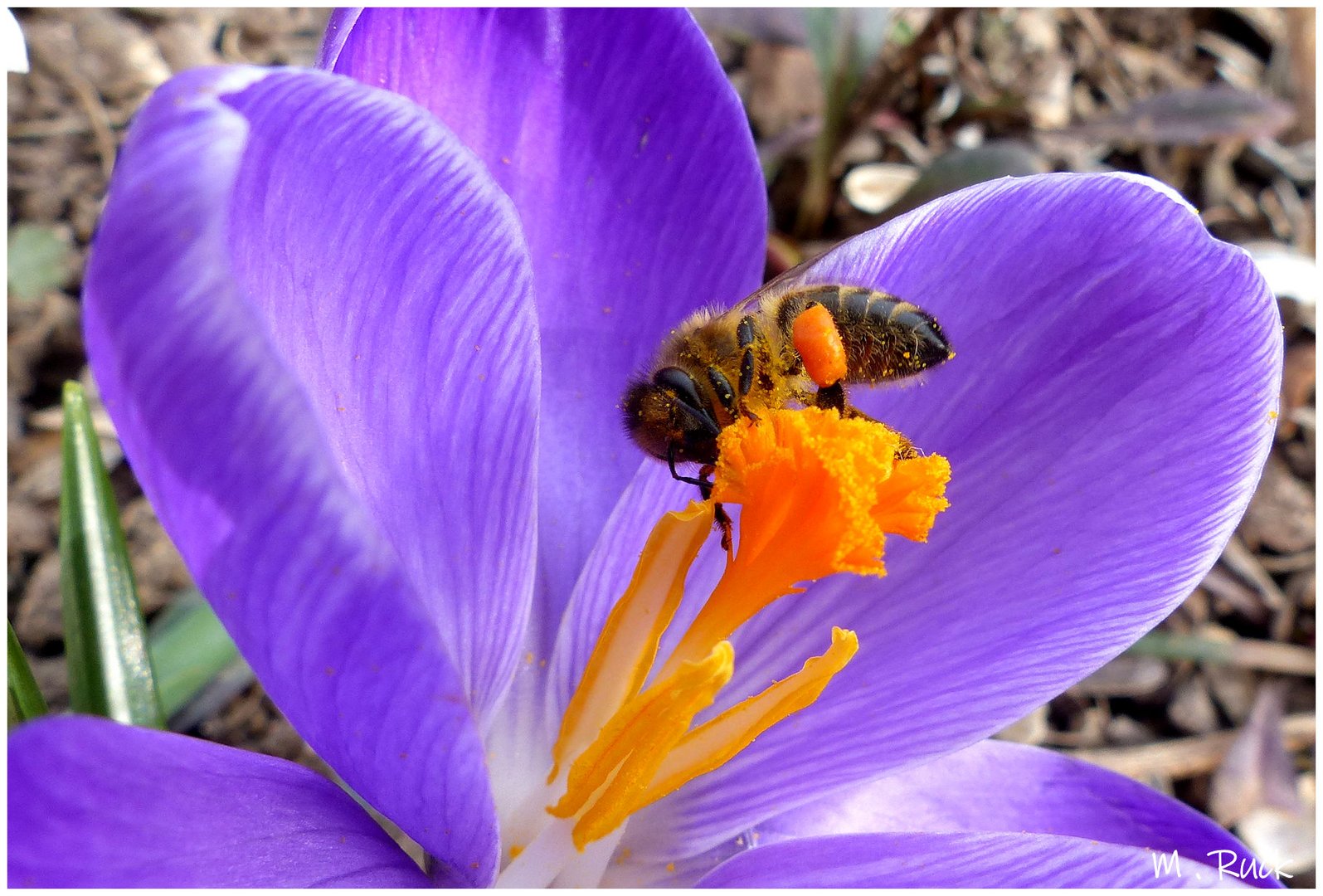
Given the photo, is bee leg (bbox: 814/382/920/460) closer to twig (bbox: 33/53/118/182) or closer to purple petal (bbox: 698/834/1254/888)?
purple petal (bbox: 698/834/1254/888)

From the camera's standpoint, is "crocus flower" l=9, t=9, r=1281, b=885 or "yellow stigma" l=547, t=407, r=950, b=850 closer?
"crocus flower" l=9, t=9, r=1281, b=885

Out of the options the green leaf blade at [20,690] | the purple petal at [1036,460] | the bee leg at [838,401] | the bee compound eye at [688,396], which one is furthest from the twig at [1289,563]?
the green leaf blade at [20,690]

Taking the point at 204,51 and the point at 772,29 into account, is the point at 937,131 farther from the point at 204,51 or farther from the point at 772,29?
the point at 204,51

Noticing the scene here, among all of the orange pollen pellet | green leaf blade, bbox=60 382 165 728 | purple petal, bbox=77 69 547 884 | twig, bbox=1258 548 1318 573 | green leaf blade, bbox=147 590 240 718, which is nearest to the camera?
purple petal, bbox=77 69 547 884

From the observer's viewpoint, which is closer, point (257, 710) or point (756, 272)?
point (756, 272)

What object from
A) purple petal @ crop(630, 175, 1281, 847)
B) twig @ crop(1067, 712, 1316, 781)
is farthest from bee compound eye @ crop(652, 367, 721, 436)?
twig @ crop(1067, 712, 1316, 781)

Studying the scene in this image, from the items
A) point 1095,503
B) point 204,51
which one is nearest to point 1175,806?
point 1095,503

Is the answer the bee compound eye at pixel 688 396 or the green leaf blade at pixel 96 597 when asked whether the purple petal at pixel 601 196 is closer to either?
the bee compound eye at pixel 688 396

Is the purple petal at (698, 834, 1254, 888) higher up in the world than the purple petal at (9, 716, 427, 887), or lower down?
lower down
